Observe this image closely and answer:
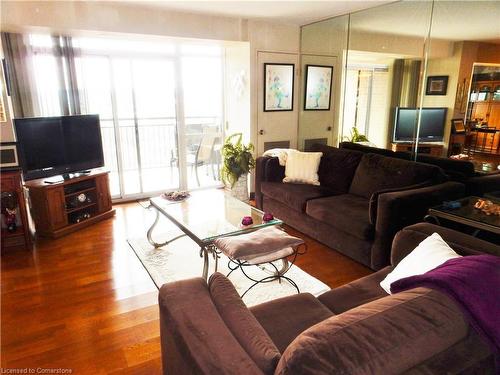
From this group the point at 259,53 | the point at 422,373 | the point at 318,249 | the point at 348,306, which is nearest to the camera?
the point at 422,373

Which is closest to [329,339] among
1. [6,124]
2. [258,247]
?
[258,247]

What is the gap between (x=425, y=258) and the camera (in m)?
1.69

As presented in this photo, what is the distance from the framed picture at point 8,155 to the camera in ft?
10.2

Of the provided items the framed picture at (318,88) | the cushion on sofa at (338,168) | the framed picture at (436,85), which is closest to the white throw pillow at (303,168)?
the cushion on sofa at (338,168)

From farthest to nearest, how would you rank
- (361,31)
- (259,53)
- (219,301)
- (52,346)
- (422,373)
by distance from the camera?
(259,53) → (361,31) → (52,346) → (219,301) → (422,373)

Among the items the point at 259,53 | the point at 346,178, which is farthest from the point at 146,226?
the point at 259,53

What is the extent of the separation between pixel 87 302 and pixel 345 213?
2258mm

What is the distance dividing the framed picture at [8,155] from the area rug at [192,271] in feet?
4.24

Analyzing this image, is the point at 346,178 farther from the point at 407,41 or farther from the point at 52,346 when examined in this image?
the point at 52,346

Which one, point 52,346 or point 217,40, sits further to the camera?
point 217,40

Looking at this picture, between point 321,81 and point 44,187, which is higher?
point 321,81

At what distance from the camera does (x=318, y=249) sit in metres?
3.46

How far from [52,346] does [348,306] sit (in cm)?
179

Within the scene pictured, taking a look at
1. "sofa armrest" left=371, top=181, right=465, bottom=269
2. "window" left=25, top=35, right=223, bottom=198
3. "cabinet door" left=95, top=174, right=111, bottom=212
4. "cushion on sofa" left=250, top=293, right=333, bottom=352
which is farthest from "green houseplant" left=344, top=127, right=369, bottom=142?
"cabinet door" left=95, top=174, right=111, bottom=212
